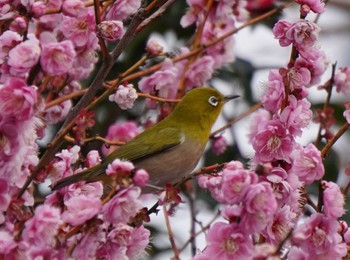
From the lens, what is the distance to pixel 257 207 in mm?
2072

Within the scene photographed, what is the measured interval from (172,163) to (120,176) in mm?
1379

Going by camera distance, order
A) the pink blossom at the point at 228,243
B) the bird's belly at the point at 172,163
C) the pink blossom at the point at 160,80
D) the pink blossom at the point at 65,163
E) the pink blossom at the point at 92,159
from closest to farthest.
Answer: the pink blossom at the point at 228,243, the pink blossom at the point at 65,163, the pink blossom at the point at 92,159, the bird's belly at the point at 172,163, the pink blossom at the point at 160,80

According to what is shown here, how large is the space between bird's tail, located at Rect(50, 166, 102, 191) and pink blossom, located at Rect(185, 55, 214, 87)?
118cm

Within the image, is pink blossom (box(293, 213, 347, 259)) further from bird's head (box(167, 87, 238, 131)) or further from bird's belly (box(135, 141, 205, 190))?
bird's head (box(167, 87, 238, 131))

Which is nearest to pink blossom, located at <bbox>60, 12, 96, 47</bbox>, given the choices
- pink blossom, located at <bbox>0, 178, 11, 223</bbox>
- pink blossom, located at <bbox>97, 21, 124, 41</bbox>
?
pink blossom, located at <bbox>97, 21, 124, 41</bbox>

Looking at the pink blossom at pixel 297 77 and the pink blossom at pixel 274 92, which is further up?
the pink blossom at pixel 297 77

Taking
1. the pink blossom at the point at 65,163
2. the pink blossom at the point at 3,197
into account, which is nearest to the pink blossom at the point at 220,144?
the pink blossom at the point at 65,163

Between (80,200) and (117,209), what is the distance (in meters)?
0.10

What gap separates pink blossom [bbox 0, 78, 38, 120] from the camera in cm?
208

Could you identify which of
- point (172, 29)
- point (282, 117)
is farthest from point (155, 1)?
point (172, 29)

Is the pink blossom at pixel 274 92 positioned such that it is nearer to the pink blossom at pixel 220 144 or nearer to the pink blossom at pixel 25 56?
the pink blossom at pixel 25 56

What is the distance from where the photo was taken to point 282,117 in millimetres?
2479

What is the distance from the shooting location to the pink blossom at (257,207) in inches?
81.4

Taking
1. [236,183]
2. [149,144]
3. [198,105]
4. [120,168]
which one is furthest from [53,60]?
[198,105]
